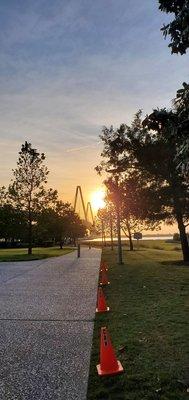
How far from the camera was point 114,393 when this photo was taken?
5.31 m

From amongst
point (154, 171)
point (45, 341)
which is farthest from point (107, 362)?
point (154, 171)

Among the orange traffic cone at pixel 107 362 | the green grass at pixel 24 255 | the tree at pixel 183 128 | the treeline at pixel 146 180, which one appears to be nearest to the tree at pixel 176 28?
the tree at pixel 183 128

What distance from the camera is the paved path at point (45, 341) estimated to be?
18.5ft

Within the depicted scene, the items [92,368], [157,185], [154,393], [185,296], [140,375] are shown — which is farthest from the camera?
[157,185]

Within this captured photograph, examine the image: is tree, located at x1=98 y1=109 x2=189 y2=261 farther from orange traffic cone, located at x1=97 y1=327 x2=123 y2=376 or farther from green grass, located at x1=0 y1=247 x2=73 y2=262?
orange traffic cone, located at x1=97 y1=327 x2=123 y2=376

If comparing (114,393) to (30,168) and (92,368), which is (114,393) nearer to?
(92,368)

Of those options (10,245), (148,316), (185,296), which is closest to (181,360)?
(148,316)

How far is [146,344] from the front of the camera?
752 cm

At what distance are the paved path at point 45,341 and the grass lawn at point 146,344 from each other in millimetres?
264

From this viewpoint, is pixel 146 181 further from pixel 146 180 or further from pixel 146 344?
pixel 146 344

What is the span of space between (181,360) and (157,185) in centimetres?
2117

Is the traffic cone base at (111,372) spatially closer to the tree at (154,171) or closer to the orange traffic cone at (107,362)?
the orange traffic cone at (107,362)

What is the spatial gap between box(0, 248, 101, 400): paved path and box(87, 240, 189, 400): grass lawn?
264 mm

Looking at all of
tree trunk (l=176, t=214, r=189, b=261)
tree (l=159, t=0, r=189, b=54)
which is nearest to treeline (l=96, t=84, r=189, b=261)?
tree trunk (l=176, t=214, r=189, b=261)
